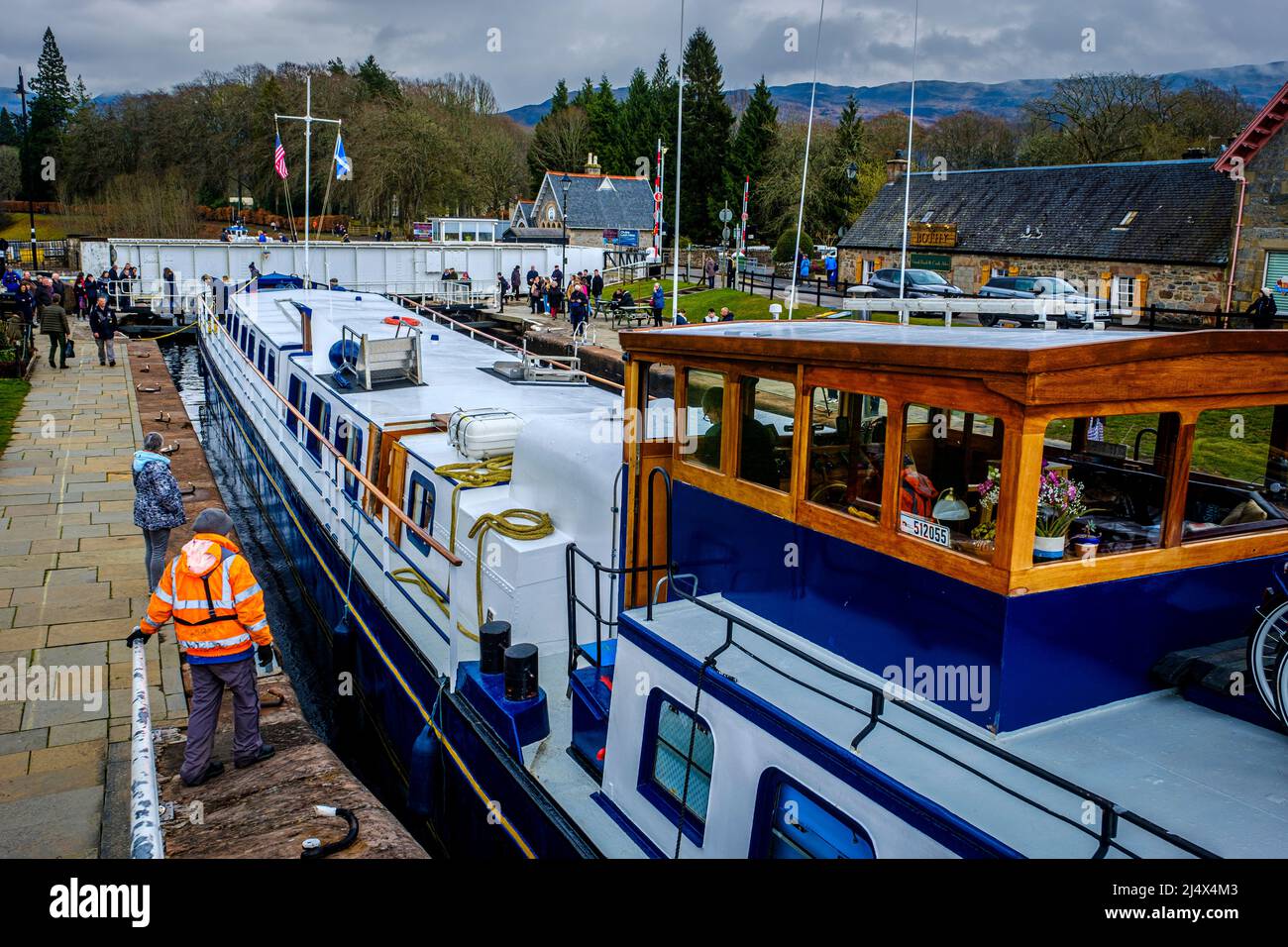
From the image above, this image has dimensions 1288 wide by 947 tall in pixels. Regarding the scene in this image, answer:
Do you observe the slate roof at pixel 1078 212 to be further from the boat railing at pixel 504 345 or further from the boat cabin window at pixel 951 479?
the boat cabin window at pixel 951 479

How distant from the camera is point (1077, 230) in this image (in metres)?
34.7

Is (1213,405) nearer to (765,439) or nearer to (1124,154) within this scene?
(765,439)

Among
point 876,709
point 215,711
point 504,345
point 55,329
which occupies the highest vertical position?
point 504,345

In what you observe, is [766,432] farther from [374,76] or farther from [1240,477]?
[374,76]

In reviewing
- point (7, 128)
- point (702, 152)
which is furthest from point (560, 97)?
point (7, 128)

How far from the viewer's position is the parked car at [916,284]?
26892 mm

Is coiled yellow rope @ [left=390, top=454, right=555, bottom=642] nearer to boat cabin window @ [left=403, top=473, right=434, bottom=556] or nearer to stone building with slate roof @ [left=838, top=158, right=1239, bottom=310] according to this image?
boat cabin window @ [left=403, top=473, right=434, bottom=556]

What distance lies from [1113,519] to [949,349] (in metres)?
1.53

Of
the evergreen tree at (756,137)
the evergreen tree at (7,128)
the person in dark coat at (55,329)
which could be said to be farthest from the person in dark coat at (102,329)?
the evergreen tree at (7,128)

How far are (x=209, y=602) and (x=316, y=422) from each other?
771 centimetres

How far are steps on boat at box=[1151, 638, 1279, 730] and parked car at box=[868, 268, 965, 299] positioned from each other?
19.8 meters

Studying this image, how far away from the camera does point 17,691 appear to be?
8.36 m

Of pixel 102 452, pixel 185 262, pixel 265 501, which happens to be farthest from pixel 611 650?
pixel 185 262

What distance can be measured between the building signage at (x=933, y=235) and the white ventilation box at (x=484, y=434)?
3258cm
